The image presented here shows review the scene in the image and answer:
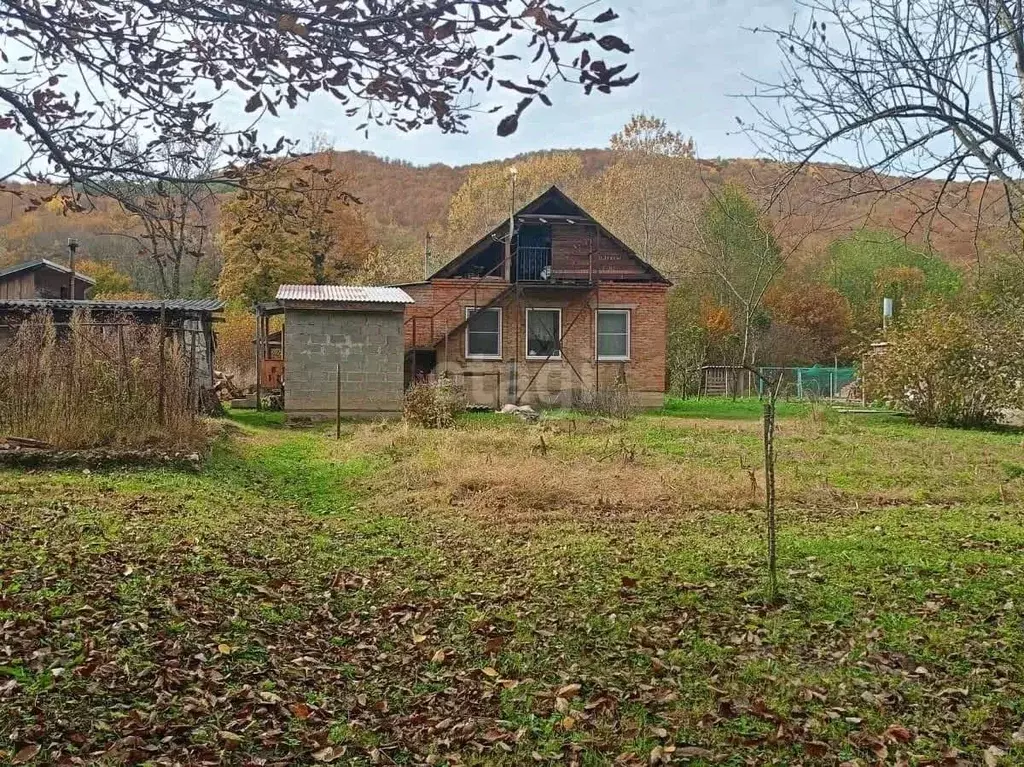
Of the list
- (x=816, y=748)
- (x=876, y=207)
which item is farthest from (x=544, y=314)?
(x=816, y=748)

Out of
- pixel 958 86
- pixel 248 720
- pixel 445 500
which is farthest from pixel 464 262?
pixel 248 720

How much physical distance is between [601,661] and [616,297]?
19769mm

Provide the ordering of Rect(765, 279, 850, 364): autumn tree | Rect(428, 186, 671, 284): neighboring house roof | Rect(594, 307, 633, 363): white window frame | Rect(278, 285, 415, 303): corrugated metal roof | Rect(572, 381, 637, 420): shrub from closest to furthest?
Rect(278, 285, 415, 303): corrugated metal roof
Rect(572, 381, 637, 420): shrub
Rect(428, 186, 671, 284): neighboring house roof
Rect(594, 307, 633, 363): white window frame
Rect(765, 279, 850, 364): autumn tree

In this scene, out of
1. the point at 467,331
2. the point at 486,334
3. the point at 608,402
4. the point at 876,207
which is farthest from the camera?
the point at 486,334

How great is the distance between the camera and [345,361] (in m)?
19.2

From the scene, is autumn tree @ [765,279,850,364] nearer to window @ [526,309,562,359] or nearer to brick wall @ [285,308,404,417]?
window @ [526,309,562,359]

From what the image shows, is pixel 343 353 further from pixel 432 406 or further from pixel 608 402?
pixel 608 402

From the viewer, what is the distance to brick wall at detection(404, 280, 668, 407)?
22734mm

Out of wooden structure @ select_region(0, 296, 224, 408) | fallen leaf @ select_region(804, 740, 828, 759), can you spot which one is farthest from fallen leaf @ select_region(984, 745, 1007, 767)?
wooden structure @ select_region(0, 296, 224, 408)

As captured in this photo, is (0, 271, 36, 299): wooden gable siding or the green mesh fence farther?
the green mesh fence

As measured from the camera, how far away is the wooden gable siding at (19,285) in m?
29.1

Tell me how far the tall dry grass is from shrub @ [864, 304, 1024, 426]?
54.3 feet

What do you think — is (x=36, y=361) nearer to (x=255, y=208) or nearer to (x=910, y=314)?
(x=255, y=208)

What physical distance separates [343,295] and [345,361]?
1.61 m
